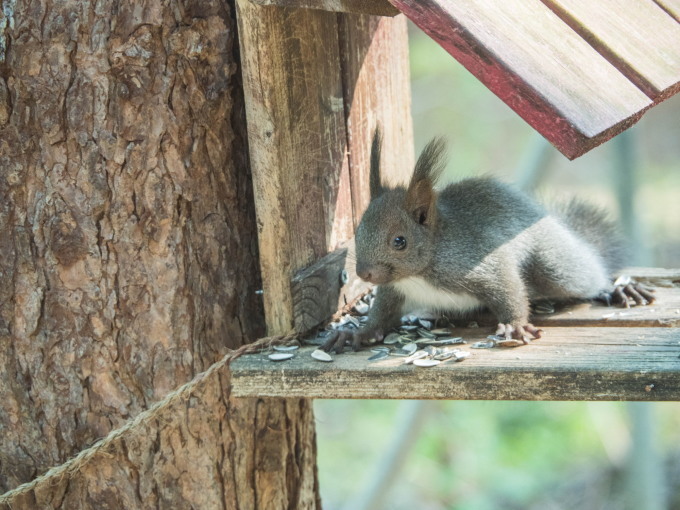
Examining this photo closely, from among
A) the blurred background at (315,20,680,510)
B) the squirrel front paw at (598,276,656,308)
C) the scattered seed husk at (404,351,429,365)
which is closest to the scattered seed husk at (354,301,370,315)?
the scattered seed husk at (404,351,429,365)

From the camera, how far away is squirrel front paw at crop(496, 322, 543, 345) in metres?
2.07

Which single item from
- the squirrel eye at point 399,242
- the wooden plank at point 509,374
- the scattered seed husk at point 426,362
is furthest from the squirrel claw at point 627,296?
the scattered seed husk at point 426,362

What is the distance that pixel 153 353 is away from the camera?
6.68ft

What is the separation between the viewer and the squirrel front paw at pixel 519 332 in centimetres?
207

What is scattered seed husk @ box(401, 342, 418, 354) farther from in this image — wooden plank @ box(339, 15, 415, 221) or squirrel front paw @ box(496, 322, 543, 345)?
wooden plank @ box(339, 15, 415, 221)

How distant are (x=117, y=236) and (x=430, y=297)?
850 mm

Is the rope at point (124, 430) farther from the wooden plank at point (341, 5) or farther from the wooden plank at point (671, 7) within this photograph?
the wooden plank at point (671, 7)

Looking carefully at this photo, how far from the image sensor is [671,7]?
1.89 meters

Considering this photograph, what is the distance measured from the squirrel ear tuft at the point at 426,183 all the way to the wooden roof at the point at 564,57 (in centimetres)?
48

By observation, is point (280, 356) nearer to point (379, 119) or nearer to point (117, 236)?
point (117, 236)

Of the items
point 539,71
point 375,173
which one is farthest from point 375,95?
point 539,71

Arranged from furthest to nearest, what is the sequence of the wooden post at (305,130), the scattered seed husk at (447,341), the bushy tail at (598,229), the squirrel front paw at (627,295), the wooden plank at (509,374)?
the bushy tail at (598,229), the squirrel front paw at (627,295), the scattered seed husk at (447,341), the wooden post at (305,130), the wooden plank at (509,374)

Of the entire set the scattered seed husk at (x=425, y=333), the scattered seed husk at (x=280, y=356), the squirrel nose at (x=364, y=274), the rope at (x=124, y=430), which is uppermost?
the squirrel nose at (x=364, y=274)

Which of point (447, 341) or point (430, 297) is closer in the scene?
point (447, 341)
